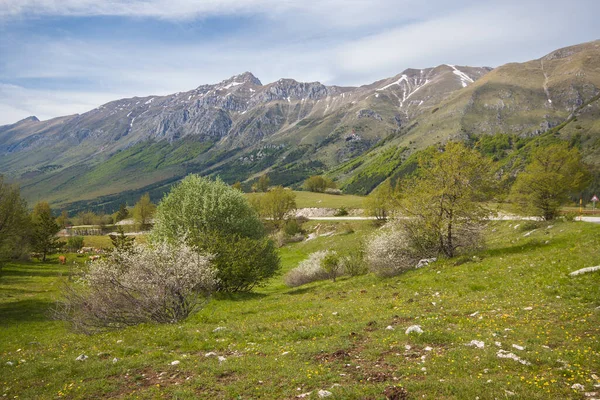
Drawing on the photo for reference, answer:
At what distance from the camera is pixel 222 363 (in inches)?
467

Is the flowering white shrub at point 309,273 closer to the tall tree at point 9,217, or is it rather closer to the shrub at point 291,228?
the tall tree at point 9,217

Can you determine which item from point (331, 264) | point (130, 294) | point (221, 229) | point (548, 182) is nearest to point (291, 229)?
point (221, 229)

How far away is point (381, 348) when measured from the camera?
38.3 ft

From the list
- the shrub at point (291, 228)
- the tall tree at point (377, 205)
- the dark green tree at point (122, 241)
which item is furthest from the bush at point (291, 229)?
the dark green tree at point (122, 241)

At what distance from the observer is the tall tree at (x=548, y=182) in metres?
37.6

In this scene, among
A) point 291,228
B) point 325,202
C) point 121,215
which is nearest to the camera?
point 291,228

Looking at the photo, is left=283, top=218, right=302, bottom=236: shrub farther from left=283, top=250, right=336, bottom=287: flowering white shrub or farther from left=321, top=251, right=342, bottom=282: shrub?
left=321, top=251, right=342, bottom=282: shrub

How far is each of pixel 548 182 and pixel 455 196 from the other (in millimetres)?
18090

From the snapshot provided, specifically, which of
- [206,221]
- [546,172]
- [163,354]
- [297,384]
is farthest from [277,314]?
[546,172]

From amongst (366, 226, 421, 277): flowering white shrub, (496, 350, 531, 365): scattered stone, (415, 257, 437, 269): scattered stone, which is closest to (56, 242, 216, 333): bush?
(366, 226, 421, 277): flowering white shrub

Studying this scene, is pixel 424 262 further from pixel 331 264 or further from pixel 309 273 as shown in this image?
pixel 309 273

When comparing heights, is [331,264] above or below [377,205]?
below

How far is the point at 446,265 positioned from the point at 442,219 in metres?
3.84

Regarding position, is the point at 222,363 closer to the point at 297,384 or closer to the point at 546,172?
the point at 297,384
